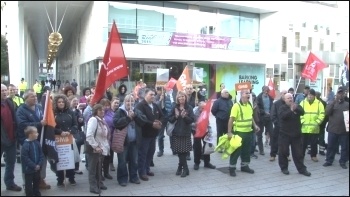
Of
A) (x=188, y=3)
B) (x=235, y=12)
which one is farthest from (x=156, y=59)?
(x=235, y=12)

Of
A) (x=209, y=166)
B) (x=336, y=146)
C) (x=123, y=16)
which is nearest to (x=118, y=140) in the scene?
(x=209, y=166)

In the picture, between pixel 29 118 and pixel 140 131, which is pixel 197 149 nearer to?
pixel 140 131

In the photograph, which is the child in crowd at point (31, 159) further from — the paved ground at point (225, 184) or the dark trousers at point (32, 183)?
the paved ground at point (225, 184)

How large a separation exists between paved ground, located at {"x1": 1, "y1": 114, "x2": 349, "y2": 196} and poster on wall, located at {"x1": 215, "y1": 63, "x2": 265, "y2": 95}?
1954 centimetres

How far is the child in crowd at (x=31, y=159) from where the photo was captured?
5338 mm

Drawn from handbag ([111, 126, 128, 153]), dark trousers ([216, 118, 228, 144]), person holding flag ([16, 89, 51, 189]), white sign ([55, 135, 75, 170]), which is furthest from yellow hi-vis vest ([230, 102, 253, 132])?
person holding flag ([16, 89, 51, 189])

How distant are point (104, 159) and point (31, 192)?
4.78 feet

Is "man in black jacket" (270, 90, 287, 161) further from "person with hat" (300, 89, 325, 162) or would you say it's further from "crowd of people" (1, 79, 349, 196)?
"person with hat" (300, 89, 325, 162)

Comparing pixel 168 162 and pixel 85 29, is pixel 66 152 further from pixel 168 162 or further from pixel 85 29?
pixel 85 29

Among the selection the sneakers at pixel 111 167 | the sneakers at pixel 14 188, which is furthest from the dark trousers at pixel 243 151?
the sneakers at pixel 14 188

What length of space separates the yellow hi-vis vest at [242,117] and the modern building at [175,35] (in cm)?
1404

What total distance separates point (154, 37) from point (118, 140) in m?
17.5

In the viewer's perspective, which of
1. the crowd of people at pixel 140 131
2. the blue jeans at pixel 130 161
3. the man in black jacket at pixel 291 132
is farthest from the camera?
the man in black jacket at pixel 291 132

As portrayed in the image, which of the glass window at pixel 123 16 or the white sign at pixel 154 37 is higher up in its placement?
the glass window at pixel 123 16
